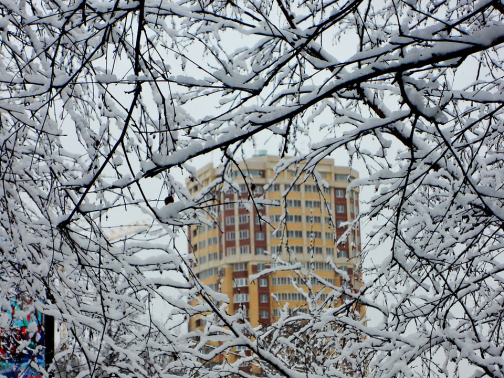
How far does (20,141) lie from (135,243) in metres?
1.10

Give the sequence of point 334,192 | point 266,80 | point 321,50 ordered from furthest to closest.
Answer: point 334,192
point 321,50
point 266,80

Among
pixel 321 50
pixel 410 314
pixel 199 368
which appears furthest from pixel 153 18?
pixel 410 314

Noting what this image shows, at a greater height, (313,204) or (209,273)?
(209,273)

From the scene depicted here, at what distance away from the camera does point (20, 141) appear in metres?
3.41

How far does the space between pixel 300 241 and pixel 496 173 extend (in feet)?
150

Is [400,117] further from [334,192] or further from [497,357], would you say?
[334,192]

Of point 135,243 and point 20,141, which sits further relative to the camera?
point 20,141

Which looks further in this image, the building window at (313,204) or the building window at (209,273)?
the building window at (209,273)

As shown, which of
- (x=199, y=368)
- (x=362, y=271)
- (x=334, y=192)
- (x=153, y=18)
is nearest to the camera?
(x=153, y=18)

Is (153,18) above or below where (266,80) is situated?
above

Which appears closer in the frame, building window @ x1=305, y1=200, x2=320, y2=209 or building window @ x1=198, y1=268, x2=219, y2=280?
building window @ x1=305, y1=200, x2=320, y2=209

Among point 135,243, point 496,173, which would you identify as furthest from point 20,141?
point 496,173

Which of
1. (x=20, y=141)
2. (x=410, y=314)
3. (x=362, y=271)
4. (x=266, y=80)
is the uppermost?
(x=20, y=141)

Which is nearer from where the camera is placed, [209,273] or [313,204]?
[313,204]
